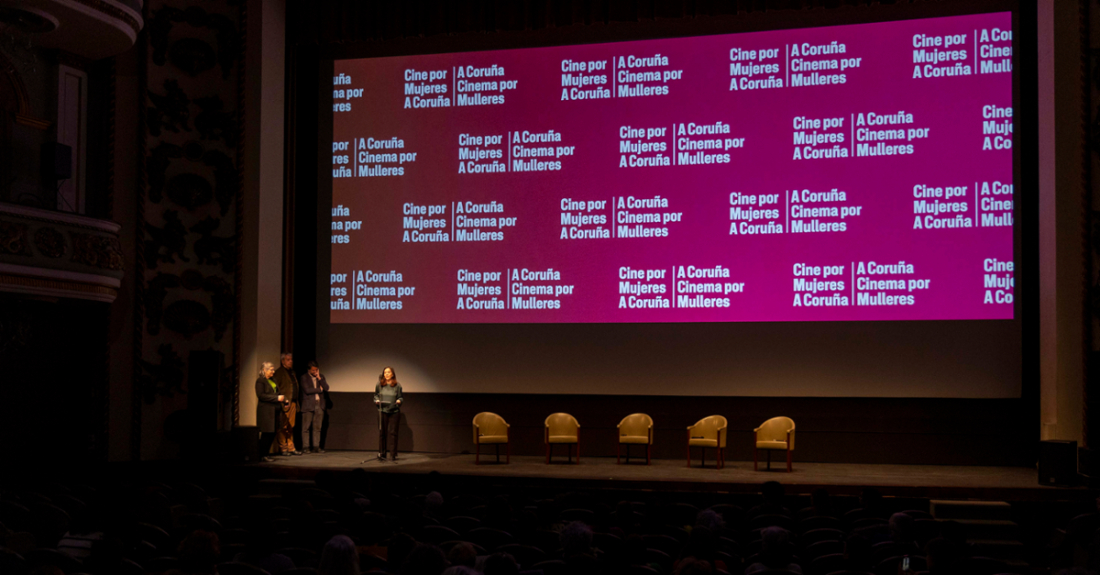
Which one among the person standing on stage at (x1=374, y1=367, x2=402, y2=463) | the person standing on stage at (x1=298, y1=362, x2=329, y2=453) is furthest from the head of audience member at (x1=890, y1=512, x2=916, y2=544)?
the person standing on stage at (x1=298, y1=362, x2=329, y2=453)

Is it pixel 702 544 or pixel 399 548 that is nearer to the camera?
pixel 702 544

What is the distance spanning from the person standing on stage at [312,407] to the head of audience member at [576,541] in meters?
7.06

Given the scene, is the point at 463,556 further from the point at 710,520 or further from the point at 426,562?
the point at 710,520

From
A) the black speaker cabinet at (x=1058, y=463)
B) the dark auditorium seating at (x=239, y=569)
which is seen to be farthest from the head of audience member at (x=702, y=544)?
the black speaker cabinet at (x=1058, y=463)

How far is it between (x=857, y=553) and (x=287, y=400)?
7.59 meters

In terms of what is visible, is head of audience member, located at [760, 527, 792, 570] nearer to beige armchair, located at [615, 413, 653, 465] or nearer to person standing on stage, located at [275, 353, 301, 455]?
beige armchair, located at [615, 413, 653, 465]

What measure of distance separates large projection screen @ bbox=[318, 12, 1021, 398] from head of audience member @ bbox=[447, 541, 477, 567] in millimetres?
6601

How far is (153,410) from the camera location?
10.3m

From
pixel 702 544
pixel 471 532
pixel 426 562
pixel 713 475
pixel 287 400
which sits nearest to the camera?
pixel 426 562

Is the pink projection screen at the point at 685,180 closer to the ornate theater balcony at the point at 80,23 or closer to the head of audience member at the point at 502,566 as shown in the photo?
the ornate theater balcony at the point at 80,23

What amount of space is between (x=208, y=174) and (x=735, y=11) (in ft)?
20.4

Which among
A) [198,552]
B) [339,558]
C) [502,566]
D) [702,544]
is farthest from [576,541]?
[198,552]

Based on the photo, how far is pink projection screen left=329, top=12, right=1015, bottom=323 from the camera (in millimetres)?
9477

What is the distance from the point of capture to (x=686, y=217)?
394 inches
